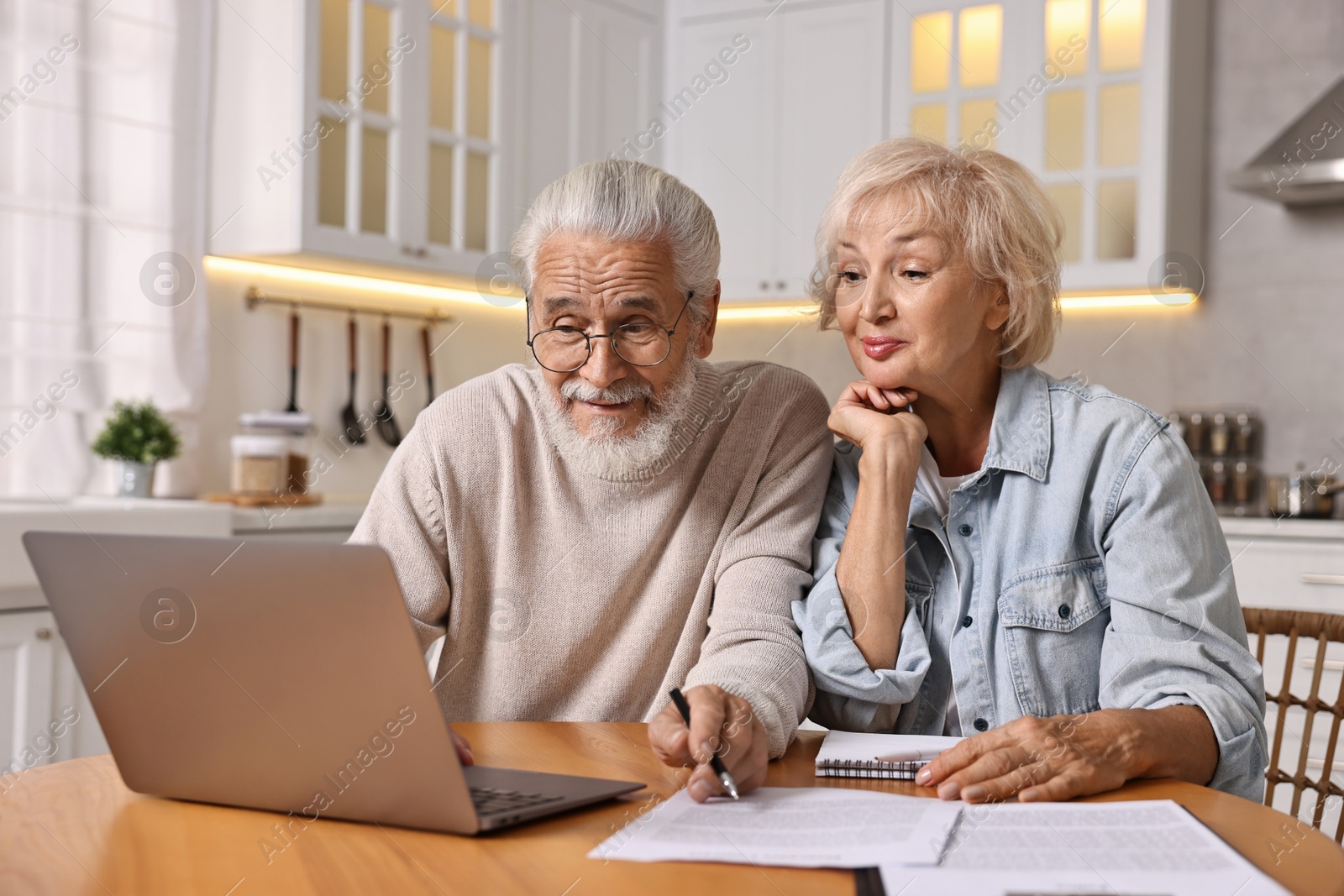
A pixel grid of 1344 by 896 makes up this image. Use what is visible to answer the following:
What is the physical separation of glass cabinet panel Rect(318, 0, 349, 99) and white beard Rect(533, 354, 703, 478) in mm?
1940

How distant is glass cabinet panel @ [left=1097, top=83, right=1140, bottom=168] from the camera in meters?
3.54

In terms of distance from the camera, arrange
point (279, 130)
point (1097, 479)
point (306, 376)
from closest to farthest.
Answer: point (1097, 479), point (279, 130), point (306, 376)

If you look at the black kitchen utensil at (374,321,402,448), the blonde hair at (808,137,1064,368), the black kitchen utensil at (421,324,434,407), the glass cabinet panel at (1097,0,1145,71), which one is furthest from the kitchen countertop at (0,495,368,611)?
the glass cabinet panel at (1097,0,1145,71)

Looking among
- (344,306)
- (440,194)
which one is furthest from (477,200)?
(344,306)

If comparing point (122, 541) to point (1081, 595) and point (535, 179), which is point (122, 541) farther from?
point (535, 179)

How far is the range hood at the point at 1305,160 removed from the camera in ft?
10.3

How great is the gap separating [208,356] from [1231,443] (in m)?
2.87

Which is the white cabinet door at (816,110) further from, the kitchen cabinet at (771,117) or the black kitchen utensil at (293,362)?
the black kitchen utensil at (293,362)

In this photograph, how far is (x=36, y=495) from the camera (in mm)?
2824

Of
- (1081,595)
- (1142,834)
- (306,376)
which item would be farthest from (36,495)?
(1142,834)

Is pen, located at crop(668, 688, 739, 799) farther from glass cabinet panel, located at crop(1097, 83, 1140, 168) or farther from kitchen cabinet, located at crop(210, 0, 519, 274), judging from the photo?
glass cabinet panel, located at crop(1097, 83, 1140, 168)

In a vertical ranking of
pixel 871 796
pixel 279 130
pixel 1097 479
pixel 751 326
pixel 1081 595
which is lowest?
pixel 871 796

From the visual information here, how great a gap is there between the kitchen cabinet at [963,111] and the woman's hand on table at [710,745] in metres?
2.69

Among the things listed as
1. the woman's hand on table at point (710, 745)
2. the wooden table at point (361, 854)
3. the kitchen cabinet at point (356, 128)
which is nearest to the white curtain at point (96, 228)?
the kitchen cabinet at point (356, 128)
